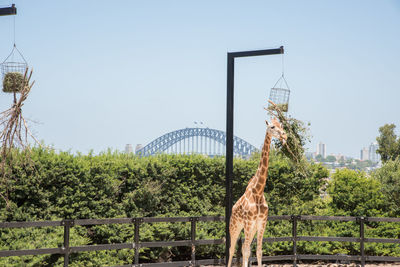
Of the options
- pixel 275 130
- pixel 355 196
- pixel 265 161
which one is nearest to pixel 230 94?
pixel 275 130

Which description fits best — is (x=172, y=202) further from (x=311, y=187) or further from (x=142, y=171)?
(x=311, y=187)

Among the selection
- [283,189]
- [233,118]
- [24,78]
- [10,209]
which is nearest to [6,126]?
[24,78]

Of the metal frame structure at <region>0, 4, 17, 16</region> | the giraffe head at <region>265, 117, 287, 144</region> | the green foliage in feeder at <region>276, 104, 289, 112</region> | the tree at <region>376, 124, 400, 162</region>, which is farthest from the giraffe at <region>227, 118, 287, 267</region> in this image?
the tree at <region>376, 124, 400, 162</region>

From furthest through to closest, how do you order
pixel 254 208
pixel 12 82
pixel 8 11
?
pixel 254 208, pixel 12 82, pixel 8 11

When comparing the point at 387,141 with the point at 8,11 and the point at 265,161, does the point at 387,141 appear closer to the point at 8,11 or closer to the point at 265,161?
the point at 265,161

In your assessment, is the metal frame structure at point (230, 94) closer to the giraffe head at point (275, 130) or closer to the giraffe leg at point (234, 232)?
the giraffe leg at point (234, 232)

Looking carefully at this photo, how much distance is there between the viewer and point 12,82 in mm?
6906

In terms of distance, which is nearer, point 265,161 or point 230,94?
point 265,161

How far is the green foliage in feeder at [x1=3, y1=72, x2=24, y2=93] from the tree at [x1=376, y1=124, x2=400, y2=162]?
36.6 meters

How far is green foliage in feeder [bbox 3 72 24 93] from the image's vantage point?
6.85 meters

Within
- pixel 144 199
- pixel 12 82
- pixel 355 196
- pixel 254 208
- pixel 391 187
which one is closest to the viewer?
pixel 12 82

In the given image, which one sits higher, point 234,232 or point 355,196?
point 355,196

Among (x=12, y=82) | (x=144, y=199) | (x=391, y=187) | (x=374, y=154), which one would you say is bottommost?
(x=144, y=199)

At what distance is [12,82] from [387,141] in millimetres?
37209
